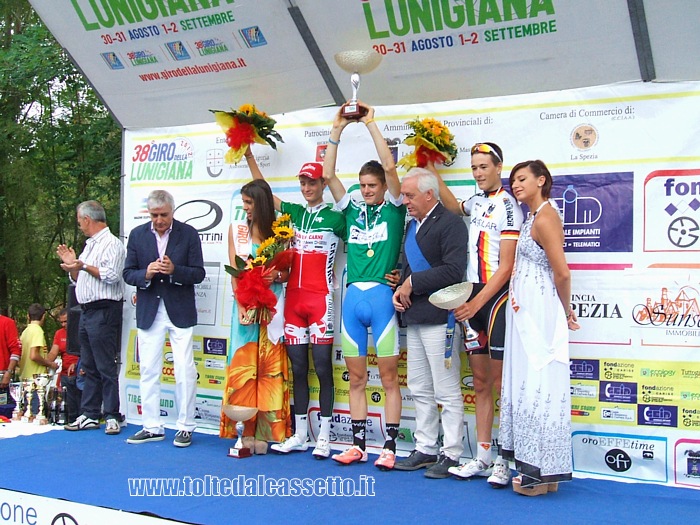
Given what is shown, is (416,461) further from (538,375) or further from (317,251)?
(317,251)

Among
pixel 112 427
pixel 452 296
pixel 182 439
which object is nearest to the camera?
pixel 452 296

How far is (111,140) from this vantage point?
12281mm

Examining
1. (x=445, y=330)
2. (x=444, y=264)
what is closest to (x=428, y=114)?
(x=444, y=264)

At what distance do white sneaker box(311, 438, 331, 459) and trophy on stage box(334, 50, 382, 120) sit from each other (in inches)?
82.8

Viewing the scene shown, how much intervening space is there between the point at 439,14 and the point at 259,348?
2.46 meters

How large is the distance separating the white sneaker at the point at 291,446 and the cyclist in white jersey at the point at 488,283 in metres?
1.15

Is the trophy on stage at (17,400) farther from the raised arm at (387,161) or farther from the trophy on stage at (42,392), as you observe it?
the raised arm at (387,161)

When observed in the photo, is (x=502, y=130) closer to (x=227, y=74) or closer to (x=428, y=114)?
(x=428, y=114)

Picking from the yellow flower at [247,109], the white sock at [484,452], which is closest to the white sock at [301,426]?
the white sock at [484,452]

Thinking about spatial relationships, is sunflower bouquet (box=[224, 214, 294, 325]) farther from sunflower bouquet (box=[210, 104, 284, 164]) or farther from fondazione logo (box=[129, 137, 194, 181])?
fondazione logo (box=[129, 137, 194, 181])

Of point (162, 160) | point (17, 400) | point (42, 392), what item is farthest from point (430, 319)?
point (17, 400)

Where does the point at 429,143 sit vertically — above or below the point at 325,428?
above

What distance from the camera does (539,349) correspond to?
12.9 feet

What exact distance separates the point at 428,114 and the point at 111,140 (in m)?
8.40
